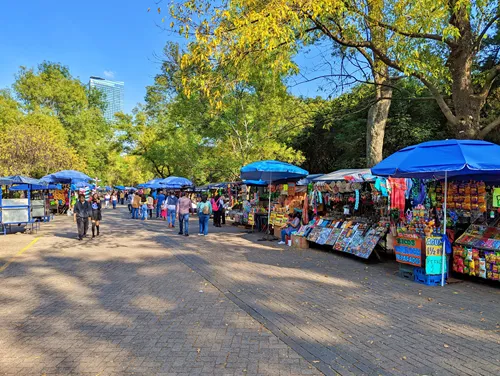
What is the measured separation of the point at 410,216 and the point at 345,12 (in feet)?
16.7

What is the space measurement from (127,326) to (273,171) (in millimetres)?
7530

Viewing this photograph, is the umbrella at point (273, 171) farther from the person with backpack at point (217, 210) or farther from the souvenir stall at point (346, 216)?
the person with backpack at point (217, 210)

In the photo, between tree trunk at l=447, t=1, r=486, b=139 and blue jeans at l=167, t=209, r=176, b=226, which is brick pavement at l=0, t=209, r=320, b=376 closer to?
tree trunk at l=447, t=1, r=486, b=139

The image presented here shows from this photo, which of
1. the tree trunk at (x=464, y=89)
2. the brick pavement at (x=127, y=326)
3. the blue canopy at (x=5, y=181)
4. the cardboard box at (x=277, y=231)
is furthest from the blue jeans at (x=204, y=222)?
the tree trunk at (x=464, y=89)

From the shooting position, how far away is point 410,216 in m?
7.31

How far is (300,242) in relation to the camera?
1066 cm

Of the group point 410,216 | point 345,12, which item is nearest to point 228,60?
point 345,12

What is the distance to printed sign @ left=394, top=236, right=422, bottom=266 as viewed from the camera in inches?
260

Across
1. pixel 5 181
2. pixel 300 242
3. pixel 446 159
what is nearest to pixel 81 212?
pixel 5 181

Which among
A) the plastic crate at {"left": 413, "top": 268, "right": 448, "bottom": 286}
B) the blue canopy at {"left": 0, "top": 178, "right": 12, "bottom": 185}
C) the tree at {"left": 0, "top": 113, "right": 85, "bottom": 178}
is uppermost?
the tree at {"left": 0, "top": 113, "right": 85, "bottom": 178}

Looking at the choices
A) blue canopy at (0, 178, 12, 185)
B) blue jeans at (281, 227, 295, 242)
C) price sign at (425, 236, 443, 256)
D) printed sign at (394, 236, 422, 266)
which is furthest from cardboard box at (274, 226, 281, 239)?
blue canopy at (0, 178, 12, 185)

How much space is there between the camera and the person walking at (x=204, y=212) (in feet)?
43.0

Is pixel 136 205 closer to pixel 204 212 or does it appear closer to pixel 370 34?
pixel 204 212

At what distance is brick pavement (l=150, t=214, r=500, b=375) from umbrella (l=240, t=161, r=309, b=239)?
358 cm
